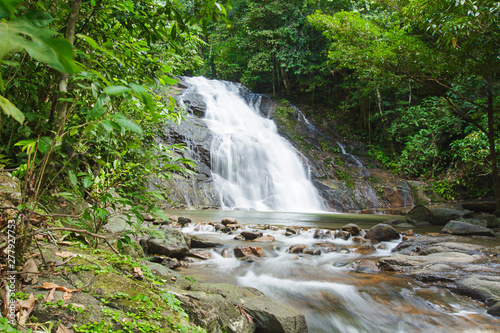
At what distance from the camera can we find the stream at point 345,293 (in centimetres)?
346

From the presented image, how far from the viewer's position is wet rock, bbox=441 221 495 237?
24.3 feet

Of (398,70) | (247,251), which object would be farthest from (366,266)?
(398,70)

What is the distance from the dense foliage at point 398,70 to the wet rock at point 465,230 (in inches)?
97.3

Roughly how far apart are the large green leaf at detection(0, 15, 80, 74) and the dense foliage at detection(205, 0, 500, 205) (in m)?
1.81

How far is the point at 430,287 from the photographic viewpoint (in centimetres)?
436

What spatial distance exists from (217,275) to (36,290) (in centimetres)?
340

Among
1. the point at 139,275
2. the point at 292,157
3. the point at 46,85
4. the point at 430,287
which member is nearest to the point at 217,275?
the point at 139,275

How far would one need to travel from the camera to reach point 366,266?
5.31 m

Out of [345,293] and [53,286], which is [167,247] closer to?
[345,293]

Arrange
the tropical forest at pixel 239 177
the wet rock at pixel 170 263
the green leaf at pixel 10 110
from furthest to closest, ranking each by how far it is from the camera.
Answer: the wet rock at pixel 170 263
the tropical forest at pixel 239 177
the green leaf at pixel 10 110

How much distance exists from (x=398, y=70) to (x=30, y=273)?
10713mm

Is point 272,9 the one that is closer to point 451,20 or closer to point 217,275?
point 451,20

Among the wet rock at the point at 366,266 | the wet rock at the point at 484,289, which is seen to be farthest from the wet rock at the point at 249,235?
the wet rock at the point at 484,289

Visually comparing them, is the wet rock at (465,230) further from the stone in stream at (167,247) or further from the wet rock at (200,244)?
the stone in stream at (167,247)
